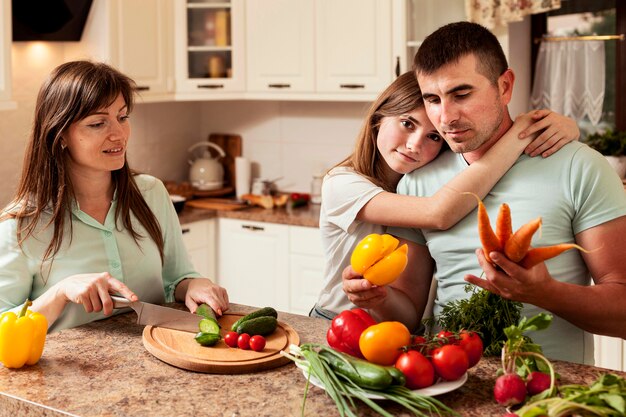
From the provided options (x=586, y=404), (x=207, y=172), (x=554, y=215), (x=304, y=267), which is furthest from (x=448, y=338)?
(x=207, y=172)

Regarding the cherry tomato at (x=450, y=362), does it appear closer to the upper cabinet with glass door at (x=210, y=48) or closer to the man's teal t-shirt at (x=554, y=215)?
the man's teal t-shirt at (x=554, y=215)

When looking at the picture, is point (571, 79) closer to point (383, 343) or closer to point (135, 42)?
point (135, 42)

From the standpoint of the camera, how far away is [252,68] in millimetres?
4602

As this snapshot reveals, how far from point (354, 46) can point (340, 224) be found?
209 cm

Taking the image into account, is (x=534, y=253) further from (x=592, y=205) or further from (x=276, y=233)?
(x=276, y=233)

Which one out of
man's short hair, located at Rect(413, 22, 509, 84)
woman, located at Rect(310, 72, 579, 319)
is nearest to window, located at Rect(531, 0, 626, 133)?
woman, located at Rect(310, 72, 579, 319)

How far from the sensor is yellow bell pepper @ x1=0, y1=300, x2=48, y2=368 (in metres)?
1.88

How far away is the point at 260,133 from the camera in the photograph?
505 centimetres

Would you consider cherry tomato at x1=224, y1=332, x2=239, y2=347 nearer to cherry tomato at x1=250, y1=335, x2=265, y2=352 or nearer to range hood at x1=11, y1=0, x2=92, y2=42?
cherry tomato at x1=250, y1=335, x2=265, y2=352

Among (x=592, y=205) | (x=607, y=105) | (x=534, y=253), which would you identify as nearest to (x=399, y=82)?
(x=592, y=205)

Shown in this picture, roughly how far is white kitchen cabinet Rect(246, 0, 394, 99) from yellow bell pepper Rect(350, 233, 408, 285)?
2.41m

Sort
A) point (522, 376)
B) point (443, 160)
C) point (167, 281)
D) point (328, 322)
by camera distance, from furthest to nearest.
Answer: point (167, 281)
point (443, 160)
point (328, 322)
point (522, 376)

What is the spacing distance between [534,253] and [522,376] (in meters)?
0.25

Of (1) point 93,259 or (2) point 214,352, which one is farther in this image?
(1) point 93,259
